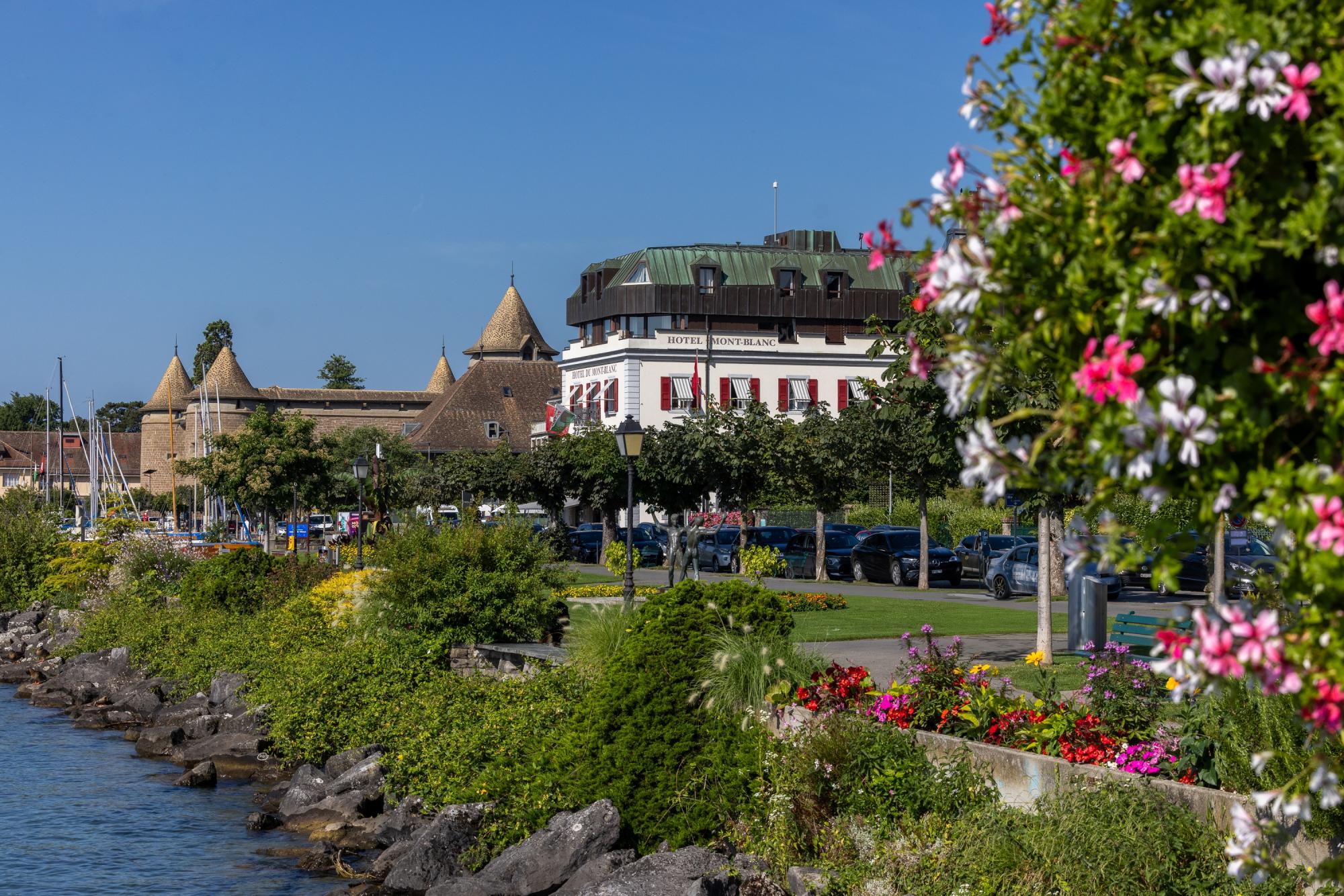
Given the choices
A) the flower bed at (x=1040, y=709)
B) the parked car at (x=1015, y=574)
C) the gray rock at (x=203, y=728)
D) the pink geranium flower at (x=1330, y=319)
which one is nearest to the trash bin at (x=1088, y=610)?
the flower bed at (x=1040, y=709)

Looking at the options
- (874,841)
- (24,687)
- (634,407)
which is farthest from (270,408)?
(874,841)

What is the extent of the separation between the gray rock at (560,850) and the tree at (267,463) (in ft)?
A: 135

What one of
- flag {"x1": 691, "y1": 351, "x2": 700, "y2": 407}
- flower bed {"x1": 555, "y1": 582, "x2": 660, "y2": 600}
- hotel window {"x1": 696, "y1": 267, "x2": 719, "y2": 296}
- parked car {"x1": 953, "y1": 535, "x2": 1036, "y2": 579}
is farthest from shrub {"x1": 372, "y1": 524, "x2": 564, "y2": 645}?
hotel window {"x1": 696, "y1": 267, "x2": 719, "y2": 296}

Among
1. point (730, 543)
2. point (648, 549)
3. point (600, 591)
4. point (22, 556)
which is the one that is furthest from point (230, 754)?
point (648, 549)

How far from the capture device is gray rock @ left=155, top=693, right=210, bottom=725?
931 inches

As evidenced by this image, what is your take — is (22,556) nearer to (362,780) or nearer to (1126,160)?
(362,780)

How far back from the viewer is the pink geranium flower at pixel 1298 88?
3.44m

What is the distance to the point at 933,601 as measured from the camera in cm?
3106

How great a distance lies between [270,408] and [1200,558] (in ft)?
369

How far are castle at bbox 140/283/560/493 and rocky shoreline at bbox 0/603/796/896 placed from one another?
5351 centimetres

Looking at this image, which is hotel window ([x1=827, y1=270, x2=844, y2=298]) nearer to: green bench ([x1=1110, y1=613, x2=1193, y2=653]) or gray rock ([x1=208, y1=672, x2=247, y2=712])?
gray rock ([x1=208, y1=672, x2=247, y2=712])

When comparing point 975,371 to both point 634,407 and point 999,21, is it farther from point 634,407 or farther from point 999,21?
point 634,407

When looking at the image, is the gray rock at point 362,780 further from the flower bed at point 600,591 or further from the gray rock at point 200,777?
the flower bed at point 600,591

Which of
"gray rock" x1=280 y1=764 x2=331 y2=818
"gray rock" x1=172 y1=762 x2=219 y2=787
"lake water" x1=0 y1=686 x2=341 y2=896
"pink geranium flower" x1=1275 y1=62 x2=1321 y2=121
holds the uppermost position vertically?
"pink geranium flower" x1=1275 y1=62 x2=1321 y2=121
